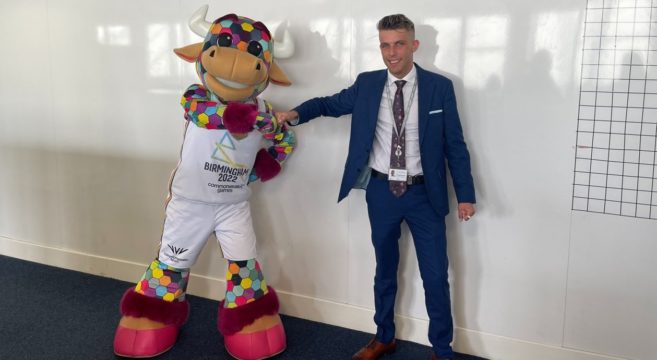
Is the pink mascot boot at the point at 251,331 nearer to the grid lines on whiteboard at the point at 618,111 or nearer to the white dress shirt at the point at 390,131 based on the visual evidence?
the white dress shirt at the point at 390,131

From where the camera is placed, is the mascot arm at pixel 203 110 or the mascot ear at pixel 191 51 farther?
the mascot ear at pixel 191 51

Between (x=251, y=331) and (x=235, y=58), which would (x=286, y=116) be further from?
(x=251, y=331)

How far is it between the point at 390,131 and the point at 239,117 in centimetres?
62

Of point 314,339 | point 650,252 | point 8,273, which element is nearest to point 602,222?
point 650,252

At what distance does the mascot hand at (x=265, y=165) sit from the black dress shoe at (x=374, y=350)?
2.94 feet

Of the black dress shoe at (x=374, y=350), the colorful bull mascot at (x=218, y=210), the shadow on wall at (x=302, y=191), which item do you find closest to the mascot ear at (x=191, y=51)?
the colorful bull mascot at (x=218, y=210)

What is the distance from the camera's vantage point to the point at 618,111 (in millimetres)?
2168

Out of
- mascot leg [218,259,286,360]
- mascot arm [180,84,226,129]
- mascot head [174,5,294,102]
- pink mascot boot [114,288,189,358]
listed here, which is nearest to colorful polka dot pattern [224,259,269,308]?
mascot leg [218,259,286,360]

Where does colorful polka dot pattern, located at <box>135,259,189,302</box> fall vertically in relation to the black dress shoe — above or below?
above

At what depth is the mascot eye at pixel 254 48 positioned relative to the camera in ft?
7.79

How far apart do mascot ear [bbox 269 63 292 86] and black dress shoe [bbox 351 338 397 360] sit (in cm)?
123

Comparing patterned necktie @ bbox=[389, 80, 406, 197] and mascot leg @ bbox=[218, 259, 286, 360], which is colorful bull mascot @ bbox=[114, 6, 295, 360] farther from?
patterned necktie @ bbox=[389, 80, 406, 197]

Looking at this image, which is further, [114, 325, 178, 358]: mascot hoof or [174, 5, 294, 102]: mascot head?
[114, 325, 178, 358]: mascot hoof

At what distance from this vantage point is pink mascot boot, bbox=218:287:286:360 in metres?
2.52
